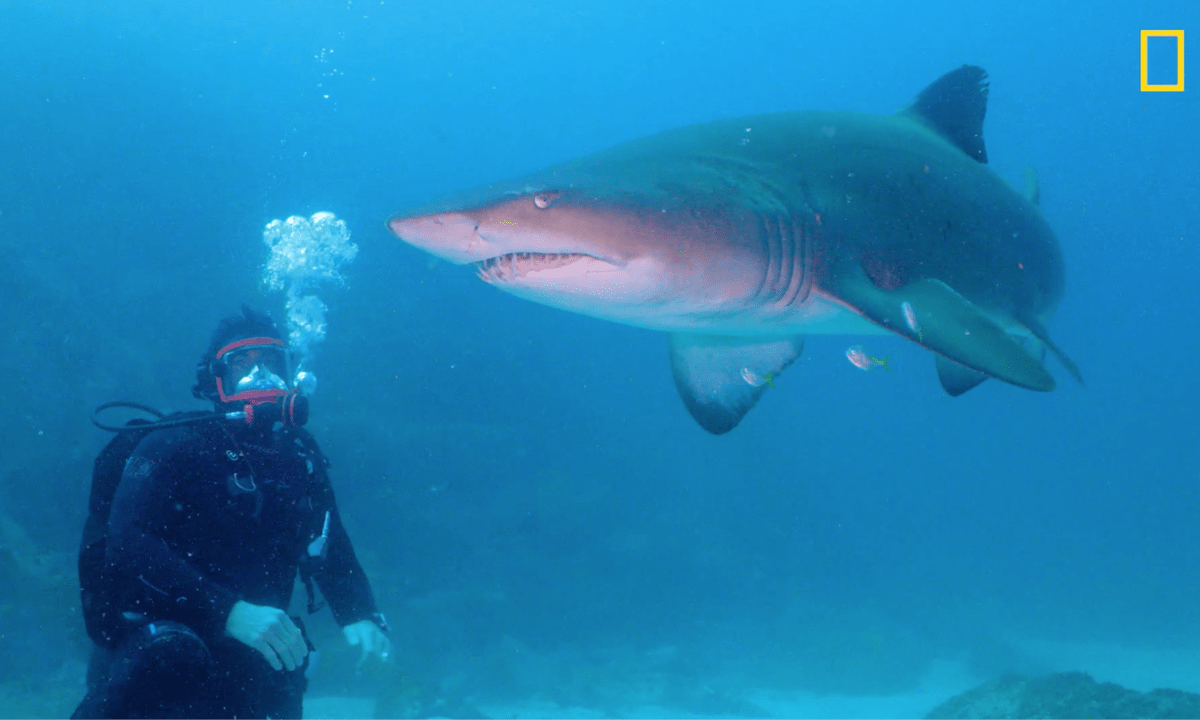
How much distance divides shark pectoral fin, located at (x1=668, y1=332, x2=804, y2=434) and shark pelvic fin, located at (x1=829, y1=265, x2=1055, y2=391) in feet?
4.29

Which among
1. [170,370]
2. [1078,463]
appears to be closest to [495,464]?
[170,370]

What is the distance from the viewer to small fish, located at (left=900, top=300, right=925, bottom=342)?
7.24 ft

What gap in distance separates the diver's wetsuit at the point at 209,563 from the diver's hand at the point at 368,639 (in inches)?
2.5

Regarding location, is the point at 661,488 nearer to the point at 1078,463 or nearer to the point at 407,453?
the point at 407,453

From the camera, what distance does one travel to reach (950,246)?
292 cm

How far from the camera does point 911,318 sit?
2318 mm

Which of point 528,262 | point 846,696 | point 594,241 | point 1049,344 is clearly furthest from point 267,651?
point 846,696

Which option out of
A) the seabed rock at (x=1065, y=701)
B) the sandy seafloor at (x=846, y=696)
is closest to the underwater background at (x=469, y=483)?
the sandy seafloor at (x=846, y=696)

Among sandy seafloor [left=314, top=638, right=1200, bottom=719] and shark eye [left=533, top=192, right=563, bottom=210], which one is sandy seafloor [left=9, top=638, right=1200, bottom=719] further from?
shark eye [left=533, top=192, right=563, bottom=210]

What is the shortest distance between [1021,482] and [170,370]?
216 feet

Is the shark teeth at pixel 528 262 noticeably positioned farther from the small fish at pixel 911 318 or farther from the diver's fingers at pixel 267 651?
the diver's fingers at pixel 267 651

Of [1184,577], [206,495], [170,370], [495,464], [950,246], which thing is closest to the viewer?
[206,495]

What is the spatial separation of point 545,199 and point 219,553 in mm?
2237

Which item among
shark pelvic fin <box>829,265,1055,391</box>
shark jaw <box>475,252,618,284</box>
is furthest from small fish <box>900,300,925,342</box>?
shark jaw <box>475,252,618,284</box>
